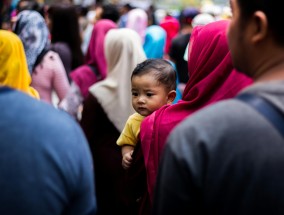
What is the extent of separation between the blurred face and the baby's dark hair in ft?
5.28

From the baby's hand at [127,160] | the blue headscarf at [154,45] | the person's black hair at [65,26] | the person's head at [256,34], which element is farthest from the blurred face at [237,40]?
the person's black hair at [65,26]

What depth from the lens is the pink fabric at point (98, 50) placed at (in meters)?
5.45

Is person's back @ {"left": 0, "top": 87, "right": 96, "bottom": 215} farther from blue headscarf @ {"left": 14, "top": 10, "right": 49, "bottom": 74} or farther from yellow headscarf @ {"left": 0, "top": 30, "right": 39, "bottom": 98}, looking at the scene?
blue headscarf @ {"left": 14, "top": 10, "right": 49, "bottom": 74}

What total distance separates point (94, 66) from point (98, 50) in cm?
21

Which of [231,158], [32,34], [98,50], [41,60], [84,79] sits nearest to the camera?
[231,158]

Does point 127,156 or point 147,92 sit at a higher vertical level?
point 147,92

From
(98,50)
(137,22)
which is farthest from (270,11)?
(137,22)

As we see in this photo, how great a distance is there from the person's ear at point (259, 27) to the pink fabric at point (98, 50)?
369 cm

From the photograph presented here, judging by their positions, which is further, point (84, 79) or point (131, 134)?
point (84, 79)

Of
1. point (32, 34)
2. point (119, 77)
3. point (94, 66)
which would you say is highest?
point (32, 34)

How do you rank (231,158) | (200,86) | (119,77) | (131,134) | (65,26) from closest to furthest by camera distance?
(231,158) → (200,86) → (131,134) → (119,77) → (65,26)

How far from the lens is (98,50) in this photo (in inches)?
223

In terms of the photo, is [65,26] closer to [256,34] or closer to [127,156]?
[127,156]

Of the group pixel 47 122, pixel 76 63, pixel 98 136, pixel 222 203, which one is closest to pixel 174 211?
pixel 222 203
